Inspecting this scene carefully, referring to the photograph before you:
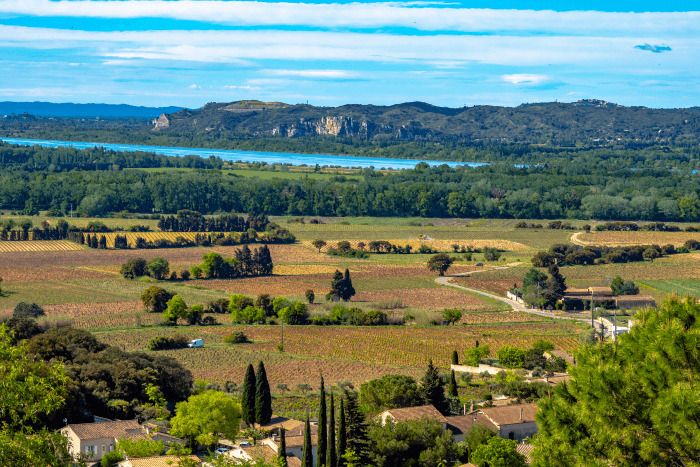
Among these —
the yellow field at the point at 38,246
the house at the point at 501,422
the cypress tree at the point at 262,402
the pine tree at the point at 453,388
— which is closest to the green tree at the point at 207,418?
the cypress tree at the point at 262,402

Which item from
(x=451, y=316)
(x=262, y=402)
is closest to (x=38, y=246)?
(x=451, y=316)

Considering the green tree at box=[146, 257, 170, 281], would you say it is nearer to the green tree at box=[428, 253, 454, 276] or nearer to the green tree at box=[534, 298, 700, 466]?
the green tree at box=[428, 253, 454, 276]

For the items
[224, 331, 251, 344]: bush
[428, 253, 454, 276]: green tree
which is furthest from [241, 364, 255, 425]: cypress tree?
[428, 253, 454, 276]: green tree

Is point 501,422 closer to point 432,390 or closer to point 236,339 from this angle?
point 432,390

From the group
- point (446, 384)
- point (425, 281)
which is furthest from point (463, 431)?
point (425, 281)

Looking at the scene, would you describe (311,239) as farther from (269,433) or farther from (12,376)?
(12,376)

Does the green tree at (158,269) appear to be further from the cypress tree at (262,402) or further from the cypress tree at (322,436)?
the cypress tree at (322,436)

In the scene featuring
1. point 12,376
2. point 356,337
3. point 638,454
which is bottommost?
point 356,337
